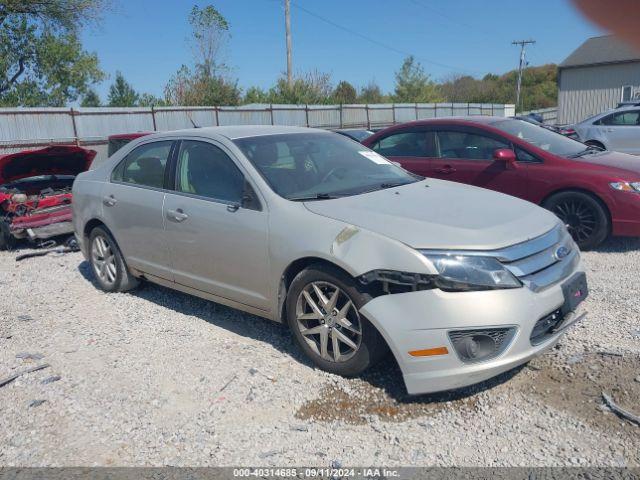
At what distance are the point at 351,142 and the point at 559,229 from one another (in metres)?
2.03

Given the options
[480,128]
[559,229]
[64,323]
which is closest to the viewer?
[559,229]

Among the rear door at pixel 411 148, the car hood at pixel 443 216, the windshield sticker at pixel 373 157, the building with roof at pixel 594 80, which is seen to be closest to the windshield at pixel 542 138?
the rear door at pixel 411 148

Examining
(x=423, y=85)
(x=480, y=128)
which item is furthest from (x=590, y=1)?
(x=423, y=85)

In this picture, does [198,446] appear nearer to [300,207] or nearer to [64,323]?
[300,207]

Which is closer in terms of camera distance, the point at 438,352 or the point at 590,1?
the point at 590,1

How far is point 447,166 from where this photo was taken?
719cm

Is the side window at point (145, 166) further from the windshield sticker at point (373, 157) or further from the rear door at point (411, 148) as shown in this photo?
the rear door at point (411, 148)

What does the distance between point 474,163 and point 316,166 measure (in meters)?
Result: 3.24

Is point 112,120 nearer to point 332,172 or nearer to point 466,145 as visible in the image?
point 466,145

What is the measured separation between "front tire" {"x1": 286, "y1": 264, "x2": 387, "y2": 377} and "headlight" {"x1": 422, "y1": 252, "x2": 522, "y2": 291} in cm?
48

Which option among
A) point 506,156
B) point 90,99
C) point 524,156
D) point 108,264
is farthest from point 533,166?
point 90,99

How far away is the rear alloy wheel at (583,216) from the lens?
6.20 meters

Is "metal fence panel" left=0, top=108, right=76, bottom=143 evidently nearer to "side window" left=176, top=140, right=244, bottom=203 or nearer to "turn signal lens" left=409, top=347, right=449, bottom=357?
"side window" left=176, top=140, right=244, bottom=203

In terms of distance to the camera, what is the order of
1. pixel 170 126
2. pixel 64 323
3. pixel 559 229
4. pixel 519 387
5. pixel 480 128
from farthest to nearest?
pixel 170 126 → pixel 480 128 → pixel 64 323 → pixel 559 229 → pixel 519 387
